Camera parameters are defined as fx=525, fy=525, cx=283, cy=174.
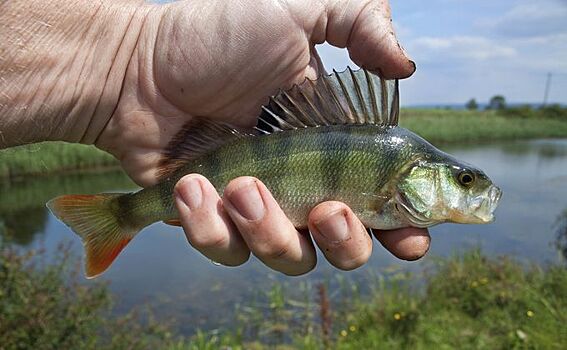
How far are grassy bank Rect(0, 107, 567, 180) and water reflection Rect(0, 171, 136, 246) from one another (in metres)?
0.60

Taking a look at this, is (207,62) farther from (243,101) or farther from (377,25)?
(377,25)

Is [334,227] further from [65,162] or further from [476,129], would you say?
[476,129]

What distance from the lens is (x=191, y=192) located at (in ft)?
7.91

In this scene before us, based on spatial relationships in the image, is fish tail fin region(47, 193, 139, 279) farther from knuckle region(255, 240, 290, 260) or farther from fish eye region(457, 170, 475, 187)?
fish eye region(457, 170, 475, 187)

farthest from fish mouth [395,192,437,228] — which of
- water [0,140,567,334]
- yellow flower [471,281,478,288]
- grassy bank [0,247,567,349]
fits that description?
yellow flower [471,281,478,288]

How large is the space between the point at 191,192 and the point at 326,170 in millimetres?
635

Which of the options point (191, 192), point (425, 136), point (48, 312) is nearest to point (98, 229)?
point (191, 192)

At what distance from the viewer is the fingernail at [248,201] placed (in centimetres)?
234

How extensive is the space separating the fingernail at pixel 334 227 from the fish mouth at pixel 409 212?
0.28 metres

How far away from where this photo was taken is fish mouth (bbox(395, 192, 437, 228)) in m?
2.43

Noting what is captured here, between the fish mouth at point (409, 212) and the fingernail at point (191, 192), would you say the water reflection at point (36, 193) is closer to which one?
the fingernail at point (191, 192)

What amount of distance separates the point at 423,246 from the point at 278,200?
2.46 ft

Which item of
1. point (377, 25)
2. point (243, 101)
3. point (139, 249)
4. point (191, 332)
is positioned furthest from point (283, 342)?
point (139, 249)

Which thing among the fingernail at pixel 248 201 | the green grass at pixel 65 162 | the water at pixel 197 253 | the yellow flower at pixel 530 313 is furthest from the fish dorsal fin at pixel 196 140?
the green grass at pixel 65 162
